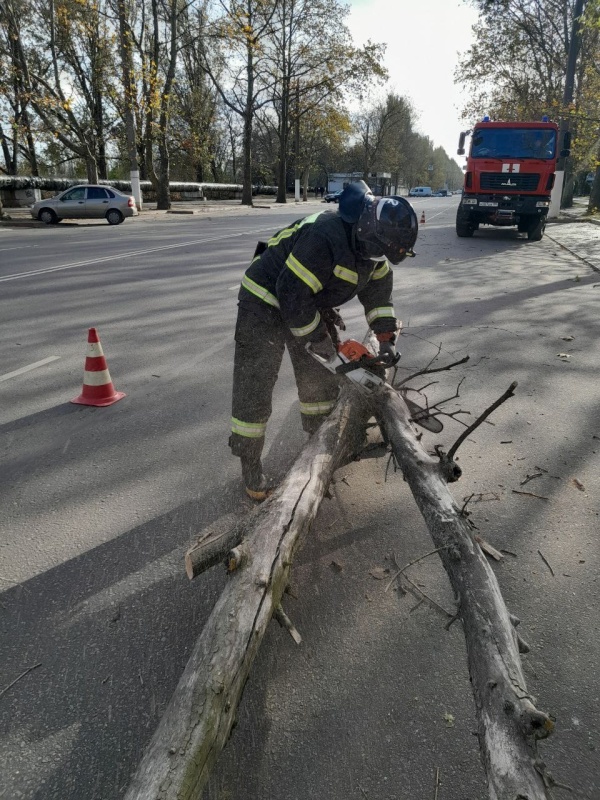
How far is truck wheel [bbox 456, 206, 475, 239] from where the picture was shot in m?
16.3

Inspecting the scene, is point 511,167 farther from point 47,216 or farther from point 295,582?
point 47,216

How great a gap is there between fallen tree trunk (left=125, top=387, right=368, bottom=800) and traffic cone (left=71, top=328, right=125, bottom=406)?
2.30m

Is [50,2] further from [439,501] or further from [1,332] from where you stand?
[439,501]

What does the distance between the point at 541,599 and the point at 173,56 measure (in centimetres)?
2988

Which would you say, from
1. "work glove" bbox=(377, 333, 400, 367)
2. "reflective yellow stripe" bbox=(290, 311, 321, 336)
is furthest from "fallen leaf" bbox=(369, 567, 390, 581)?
"reflective yellow stripe" bbox=(290, 311, 321, 336)

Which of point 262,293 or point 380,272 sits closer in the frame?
point 262,293

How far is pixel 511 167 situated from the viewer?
1480 cm

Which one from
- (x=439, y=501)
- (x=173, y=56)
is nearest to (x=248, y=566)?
(x=439, y=501)

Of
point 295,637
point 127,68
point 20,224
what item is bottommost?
point 295,637

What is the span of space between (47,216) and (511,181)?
16.5m

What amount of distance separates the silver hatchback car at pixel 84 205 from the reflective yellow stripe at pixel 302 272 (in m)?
21.0

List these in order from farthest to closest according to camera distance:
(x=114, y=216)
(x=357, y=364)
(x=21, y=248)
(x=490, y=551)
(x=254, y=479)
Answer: (x=114, y=216) < (x=21, y=248) < (x=254, y=479) < (x=357, y=364) < (x=490, y=551)

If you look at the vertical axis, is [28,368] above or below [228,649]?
below

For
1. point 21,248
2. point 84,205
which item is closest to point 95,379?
point 21,248
